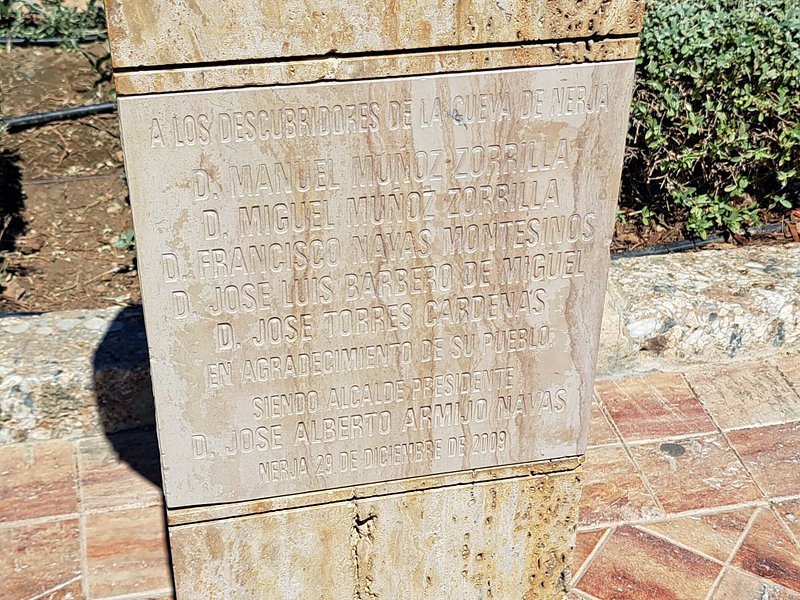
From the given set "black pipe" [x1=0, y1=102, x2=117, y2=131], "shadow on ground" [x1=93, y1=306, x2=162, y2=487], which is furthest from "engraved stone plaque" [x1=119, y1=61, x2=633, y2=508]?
"black pipe" [x1=0, y1=102, x2=117, y2=131]

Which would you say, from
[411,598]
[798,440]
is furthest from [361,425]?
[798,440]

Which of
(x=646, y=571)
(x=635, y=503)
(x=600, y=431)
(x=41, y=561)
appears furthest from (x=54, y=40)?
(x=646, y=571)

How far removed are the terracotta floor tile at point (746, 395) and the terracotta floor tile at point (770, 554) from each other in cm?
53

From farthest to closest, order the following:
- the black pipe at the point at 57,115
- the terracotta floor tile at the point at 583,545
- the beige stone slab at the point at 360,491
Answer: the black pipe at the point at 57,115 < the terracotta floor tile at the point at 583,545 < the beige stone slab at the point at 360,491

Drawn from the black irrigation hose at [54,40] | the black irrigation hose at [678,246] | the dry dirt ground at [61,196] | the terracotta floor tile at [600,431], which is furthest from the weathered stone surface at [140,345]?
the black irrigation hose at [54,40]

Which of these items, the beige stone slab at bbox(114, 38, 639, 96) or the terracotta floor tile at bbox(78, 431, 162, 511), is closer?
the beige stone slab at bbox(114, 38, 639, 96)

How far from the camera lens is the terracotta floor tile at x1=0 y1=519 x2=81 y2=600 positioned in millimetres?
2846

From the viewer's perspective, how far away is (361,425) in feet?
7.96

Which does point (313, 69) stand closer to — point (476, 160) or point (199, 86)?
point (199, 86)

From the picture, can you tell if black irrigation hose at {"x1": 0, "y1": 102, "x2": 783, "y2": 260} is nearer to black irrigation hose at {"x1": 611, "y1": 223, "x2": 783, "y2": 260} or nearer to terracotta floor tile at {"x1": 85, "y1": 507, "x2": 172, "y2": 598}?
black irrigation hose at {"x1": 611, "y1": 223, "x2": 783, "y2": 260}

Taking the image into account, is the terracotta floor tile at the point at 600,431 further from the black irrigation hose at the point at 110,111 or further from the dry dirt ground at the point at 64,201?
the dry dirt ground at the point at 64,201

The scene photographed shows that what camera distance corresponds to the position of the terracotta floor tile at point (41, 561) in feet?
9.34

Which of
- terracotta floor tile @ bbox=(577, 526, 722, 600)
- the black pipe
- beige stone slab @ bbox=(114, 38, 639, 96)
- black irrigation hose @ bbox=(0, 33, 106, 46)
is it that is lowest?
terracotta floor tile @ bbox=(577, 526, 722, 600)

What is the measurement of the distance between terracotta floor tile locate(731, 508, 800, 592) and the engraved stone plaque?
891 mm
